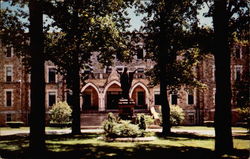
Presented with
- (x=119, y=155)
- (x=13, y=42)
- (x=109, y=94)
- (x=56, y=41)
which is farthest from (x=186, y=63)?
(x=109, y=94)

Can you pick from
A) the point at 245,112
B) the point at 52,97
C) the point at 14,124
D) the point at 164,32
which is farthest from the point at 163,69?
the point at 52,97

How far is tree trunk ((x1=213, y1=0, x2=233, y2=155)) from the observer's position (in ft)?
40.6

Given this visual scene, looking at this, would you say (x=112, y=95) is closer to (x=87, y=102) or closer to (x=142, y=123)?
(x=87, y=102)

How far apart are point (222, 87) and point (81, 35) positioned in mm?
14002

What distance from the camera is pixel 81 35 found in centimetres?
2375

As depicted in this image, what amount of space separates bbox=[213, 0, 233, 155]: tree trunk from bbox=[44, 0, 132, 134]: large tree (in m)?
11.1

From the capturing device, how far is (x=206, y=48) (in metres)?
18.2

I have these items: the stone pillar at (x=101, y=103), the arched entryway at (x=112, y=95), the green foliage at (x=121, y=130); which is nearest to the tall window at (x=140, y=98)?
the arched entryway at (x=112, y=95)

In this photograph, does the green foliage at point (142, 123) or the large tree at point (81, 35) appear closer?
the green foliage at point (142, 123)

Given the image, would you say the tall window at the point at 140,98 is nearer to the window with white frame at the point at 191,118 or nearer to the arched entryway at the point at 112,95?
the arched entryway at the point at 112,95

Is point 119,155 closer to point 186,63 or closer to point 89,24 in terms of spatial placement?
point 89,24

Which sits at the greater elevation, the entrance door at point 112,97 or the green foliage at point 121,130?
the entrance door at point 112,97

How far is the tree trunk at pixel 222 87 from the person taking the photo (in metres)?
12.4

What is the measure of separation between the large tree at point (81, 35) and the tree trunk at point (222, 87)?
11083mm
